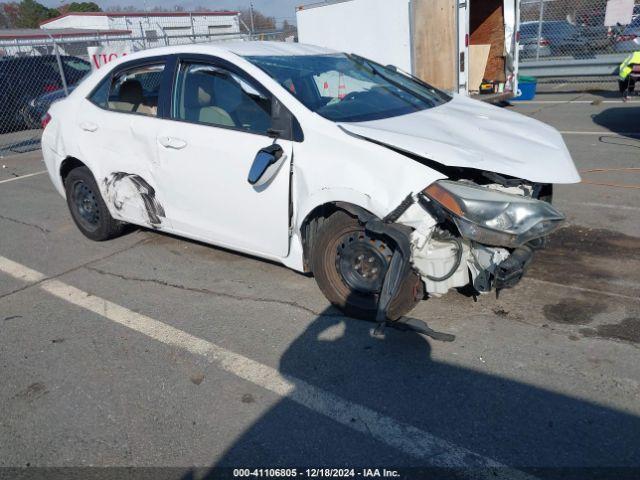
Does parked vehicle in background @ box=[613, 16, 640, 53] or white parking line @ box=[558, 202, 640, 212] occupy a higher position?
parked vehicle in background @ box=[613, 16, 640, 53]

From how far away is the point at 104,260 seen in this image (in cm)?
516

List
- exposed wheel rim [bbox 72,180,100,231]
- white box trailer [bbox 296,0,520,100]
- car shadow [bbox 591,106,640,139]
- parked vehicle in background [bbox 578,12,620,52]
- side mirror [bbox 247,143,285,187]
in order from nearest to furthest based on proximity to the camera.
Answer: side mirror [bbox 247,143,285,187] < exposed wheel rim [bbox 72,180,100,231] < car shadow [bbox 591,106,640,139] < white box trailer [bbox 296,0,520,100] < parked vehicle in background [bbox 578,12,620,52]

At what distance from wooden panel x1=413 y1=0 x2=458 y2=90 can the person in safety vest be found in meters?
3.51

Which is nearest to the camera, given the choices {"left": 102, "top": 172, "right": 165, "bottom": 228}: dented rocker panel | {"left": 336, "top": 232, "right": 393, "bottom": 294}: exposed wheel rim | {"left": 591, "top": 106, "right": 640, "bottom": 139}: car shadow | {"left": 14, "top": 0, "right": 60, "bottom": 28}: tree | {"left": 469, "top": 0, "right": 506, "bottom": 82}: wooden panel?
{"left": 336, "top": 232, "right": 393, "bottom": 294}: exposed wheel rim

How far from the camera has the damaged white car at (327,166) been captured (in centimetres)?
323

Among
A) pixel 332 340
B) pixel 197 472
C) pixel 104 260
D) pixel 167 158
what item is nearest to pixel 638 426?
pixel 332 340

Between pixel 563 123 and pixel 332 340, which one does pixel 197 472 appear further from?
pixel 563 123

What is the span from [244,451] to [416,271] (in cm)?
147

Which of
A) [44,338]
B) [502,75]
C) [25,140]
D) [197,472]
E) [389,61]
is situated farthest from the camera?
[25,140]

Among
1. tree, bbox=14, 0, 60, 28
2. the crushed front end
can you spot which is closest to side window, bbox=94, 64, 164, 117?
the crushed front end

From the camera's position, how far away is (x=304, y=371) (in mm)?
3262

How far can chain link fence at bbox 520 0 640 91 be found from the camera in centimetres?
1374

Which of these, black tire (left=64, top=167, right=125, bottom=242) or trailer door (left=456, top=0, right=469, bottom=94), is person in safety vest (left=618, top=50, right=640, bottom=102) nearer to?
trailer door (left=456, top=0, right=469, bottom=94)

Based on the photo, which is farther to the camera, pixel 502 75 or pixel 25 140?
pixel 25 140
